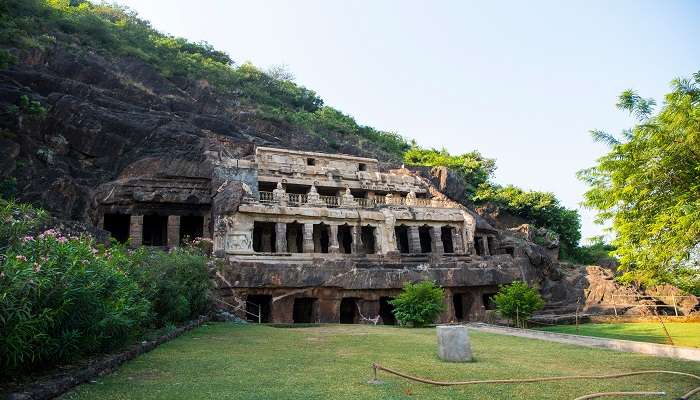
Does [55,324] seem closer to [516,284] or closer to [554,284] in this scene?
[516,284]

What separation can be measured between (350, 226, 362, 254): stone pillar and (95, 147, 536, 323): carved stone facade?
2.5 inches

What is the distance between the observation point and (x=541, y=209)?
42.8m

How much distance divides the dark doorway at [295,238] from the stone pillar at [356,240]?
3244 mm

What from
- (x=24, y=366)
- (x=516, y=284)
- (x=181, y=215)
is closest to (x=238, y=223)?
(x=181, y=215)

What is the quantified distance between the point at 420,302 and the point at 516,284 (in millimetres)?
4775

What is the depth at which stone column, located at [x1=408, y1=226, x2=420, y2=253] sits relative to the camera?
98.0 ft

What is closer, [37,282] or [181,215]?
[37,282]

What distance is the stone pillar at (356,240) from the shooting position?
27891mm

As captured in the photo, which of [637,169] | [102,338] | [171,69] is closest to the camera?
[102,338]

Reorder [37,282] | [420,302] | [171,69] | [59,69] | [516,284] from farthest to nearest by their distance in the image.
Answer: [171,69]
[59,69]
[516,284]
[420,302]
[37,282]

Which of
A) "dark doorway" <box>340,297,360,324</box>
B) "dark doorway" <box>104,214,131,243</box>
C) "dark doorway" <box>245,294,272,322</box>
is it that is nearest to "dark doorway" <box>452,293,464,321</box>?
"dark doorway" <box>340,297,360,324</box>

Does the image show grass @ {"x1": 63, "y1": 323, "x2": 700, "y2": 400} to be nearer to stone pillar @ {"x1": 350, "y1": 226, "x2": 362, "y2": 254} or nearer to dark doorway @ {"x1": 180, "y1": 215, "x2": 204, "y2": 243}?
stone pillar @ {"x1": 350, "y1": 226, "x2": 362, "y2": 254}

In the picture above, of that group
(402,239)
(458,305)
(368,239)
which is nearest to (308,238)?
(368,239)

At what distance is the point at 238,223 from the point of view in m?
25.3
